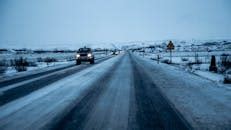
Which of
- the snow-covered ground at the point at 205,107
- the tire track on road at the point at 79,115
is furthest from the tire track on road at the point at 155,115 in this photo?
the tire track on road at the point at 79,115

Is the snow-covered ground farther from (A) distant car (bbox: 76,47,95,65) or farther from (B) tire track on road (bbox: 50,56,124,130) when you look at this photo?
(A) distant car (bbox: 76,47,95,65)

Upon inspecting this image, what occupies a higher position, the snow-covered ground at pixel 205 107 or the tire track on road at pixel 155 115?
the tire track on road at pixel 155 115

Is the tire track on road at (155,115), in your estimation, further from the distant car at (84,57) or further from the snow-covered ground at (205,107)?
the distant car at (84,57)

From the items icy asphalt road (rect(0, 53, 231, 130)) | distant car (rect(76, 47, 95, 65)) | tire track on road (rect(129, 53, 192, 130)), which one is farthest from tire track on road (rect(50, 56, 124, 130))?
distant car (rect(76, 47, 95, 65))

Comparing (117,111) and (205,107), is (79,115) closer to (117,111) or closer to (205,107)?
(117,111)

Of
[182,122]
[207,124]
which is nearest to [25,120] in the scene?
[182,122]

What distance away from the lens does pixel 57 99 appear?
6.67 metres

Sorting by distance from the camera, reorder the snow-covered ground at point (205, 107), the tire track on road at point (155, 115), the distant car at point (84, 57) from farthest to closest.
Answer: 1. the distant car at point (84, 57)
2. the snow-covered ground at point (205, 107)
3. the tire track on road at point (155, 115)

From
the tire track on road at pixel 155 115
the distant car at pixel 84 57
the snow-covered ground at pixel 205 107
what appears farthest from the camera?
the distant car at pixel 84 57

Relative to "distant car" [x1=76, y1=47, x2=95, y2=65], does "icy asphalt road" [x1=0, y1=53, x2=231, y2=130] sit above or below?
below

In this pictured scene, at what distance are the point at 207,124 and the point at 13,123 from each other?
416 cm

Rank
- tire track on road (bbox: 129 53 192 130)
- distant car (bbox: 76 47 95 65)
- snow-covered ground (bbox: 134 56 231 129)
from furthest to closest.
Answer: distant car (bbox: 76 47 95 65) < snow-covered ground (bbox: 134 56 231 129) < tire track on road (bbox: 129 53 192 130)

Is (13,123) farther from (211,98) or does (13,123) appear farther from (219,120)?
(211,98)

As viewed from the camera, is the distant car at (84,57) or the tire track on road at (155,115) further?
the distant car at (84,57)
